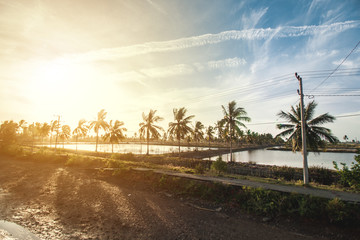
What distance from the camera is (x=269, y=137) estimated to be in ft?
510

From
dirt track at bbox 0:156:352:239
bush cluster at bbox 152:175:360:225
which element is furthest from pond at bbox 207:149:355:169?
dirt track at bbox 0:156:352:239

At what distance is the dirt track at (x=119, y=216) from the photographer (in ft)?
21.3

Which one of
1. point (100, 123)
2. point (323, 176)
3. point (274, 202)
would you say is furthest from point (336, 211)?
point (100, 123)

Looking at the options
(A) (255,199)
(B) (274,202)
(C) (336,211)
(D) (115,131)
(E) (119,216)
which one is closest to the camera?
(C) (336,211)

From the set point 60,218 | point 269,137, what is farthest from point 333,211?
point 269,137

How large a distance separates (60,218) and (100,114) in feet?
125

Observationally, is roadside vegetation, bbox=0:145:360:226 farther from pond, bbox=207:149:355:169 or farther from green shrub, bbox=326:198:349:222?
pond, bbox=207:149:355:169

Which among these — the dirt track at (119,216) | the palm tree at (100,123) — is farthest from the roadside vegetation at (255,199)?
the palm tree at (100,123)

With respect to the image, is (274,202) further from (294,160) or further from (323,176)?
(294,160)

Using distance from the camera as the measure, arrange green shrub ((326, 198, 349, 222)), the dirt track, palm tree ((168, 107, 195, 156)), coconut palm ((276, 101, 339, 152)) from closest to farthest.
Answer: green shrub ((326, 198, 349, 222))
the dirt track
coconut palm ((276, 101, 339, 152))
palm tree ((168, 107, 195, 156))

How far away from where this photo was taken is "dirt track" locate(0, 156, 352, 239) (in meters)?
6.50

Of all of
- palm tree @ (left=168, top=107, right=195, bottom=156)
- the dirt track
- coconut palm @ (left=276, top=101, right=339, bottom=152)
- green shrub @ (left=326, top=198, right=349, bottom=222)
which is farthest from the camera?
palm tree @ (left=168, top=107, right=195, bottom=156)

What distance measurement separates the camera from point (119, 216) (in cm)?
800

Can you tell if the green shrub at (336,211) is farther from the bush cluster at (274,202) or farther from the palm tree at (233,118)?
the palm tree at (233,118)
